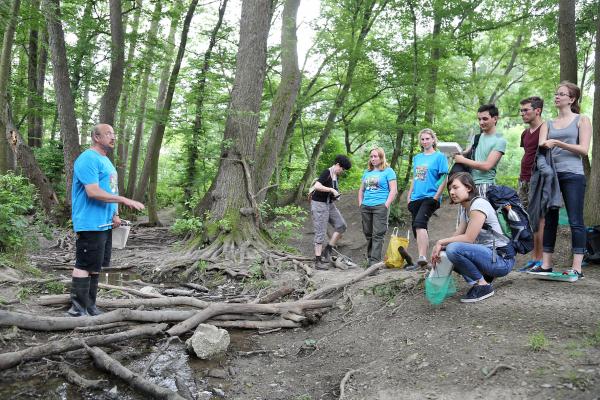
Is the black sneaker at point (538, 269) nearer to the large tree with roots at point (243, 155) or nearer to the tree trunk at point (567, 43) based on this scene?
the tree trunk at point (567, 43)

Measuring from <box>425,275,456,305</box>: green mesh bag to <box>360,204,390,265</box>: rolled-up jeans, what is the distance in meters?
2.69

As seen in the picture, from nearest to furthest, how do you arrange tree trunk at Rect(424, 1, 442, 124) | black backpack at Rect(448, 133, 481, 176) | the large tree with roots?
black backpack at Rect(448, 133, 481, 176) → the large tree with roots → tree trunk at Rect(424, 1, 442, 124)

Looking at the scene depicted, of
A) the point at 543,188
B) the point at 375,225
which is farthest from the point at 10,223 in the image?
the point at 543,188

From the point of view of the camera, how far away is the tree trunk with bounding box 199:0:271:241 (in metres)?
8.64

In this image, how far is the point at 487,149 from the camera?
18.1 feet

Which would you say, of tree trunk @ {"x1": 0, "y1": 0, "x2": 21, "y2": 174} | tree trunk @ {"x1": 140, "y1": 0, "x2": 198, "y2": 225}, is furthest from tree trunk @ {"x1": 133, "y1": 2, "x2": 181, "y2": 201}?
tree trunk @ {"x1": 0, "y1": 0, "x2": 21, "y2": 174}

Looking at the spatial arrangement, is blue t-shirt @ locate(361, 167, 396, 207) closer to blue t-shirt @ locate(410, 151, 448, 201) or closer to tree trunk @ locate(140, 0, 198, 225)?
blue t-shirt @ locate(410, 151, 448, 201)

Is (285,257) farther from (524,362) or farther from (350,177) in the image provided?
(350,177)

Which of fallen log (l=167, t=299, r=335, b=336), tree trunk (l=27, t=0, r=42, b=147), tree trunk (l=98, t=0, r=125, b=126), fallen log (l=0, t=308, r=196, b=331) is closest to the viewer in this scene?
fallen log (l=0, t=308, r=196, b=331)

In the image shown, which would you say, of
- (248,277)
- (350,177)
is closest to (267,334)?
(248,277)

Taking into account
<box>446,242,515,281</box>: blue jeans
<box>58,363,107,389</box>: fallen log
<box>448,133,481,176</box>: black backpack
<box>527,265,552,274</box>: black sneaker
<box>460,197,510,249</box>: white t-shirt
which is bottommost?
<box>58,363,107,389</box>: fallen log

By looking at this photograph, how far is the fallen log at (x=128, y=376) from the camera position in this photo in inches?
131

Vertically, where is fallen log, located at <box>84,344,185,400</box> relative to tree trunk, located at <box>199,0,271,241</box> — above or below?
below

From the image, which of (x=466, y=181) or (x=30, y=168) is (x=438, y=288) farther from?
(x=30, y=168)
